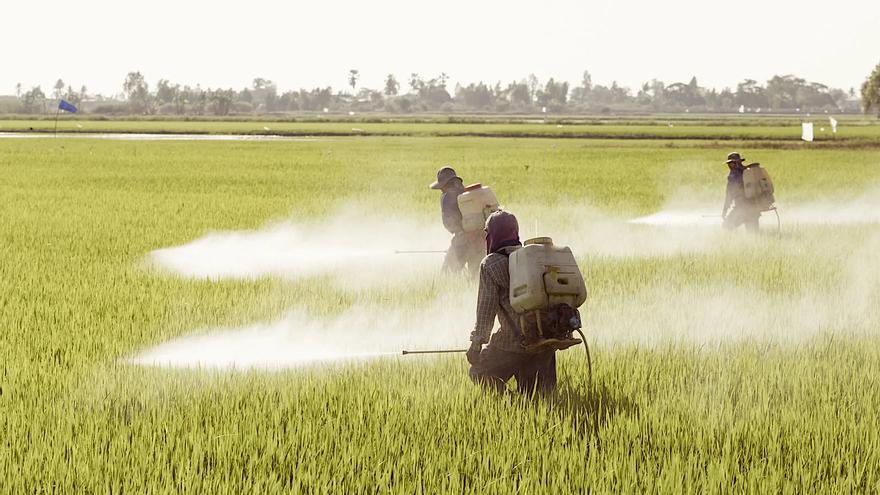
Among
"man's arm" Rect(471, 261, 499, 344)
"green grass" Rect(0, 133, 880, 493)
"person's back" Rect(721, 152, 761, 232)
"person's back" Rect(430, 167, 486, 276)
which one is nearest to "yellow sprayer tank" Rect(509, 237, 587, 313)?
"man's arm" Rect(471, 261, 499, 344)

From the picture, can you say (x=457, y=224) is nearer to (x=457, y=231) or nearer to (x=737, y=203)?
(x=457, y=231)

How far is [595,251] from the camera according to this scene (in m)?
13.3

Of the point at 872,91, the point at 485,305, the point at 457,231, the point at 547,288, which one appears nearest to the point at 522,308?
the point at 547,288

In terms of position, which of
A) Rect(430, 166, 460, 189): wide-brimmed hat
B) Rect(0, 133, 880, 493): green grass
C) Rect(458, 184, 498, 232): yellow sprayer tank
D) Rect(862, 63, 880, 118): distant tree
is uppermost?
Rect(862, 63, 880, 118): distant tree

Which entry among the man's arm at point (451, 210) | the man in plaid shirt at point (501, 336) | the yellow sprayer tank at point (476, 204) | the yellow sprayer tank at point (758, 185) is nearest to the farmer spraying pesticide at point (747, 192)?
the yellow sprayer tank at point (758, 185)

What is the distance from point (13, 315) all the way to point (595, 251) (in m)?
7.58

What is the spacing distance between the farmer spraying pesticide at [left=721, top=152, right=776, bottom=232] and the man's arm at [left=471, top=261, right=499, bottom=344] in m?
9.54

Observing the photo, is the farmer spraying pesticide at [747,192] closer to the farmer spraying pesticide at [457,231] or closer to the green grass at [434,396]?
the green grass at [434,396]

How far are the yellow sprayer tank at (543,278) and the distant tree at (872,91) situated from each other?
311 ft

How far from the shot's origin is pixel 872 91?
300 ft

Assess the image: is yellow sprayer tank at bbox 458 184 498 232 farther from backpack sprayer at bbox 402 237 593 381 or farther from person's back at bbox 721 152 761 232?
person's back at bbox 721 152 761 232

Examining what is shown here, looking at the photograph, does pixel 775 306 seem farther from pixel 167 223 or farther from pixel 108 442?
pixel 167 223

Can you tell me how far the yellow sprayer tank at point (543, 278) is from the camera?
5.04m

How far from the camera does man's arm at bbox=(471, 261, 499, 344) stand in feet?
17.9
